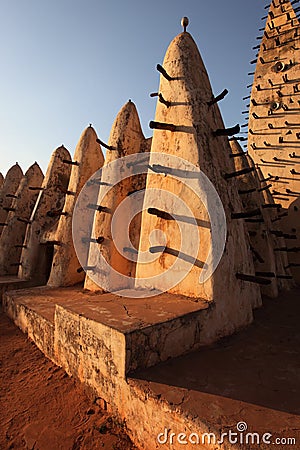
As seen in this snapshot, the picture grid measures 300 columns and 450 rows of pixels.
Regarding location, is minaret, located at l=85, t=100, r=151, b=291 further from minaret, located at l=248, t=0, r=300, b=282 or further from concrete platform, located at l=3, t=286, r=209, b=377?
minaret, located at l=248, t=0, r=300, b=282

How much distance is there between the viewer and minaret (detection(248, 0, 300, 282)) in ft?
37.5

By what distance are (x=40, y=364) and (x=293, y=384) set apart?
4200 millimetres

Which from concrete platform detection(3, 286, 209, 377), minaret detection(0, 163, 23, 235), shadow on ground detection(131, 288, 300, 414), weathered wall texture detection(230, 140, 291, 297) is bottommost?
shadow on ground detection(131, 288, 300, 414)

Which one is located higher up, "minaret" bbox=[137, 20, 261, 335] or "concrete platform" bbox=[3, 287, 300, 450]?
"minaret" bbox=[137, 20, 261, 335]

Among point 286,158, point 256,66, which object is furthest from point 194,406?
point 256,66

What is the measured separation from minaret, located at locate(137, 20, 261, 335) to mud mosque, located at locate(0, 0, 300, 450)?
3cm

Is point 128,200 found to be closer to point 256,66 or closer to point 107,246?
point 107,246

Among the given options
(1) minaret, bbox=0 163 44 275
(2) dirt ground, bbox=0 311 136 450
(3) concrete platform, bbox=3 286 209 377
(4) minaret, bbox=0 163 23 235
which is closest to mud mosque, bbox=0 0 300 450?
(3) concrete platform, bbox=3 286 209 377

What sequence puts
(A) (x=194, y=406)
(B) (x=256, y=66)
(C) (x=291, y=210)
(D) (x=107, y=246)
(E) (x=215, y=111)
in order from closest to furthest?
(A) (x=194, y=406) < (E) (x=215, y=111) < (D) (x=107, y=246) < (C) (x=291, y=210) < (B) (x=256, y=66)

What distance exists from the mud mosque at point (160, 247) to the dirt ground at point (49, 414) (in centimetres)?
21

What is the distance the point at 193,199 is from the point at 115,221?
12.1 ft

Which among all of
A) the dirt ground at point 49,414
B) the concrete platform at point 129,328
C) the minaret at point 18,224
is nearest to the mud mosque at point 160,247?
the concrete platform at point 129,328

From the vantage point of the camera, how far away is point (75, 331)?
13.2ft

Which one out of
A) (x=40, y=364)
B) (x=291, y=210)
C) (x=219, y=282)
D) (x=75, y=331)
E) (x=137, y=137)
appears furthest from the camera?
(x=291, y=210)
